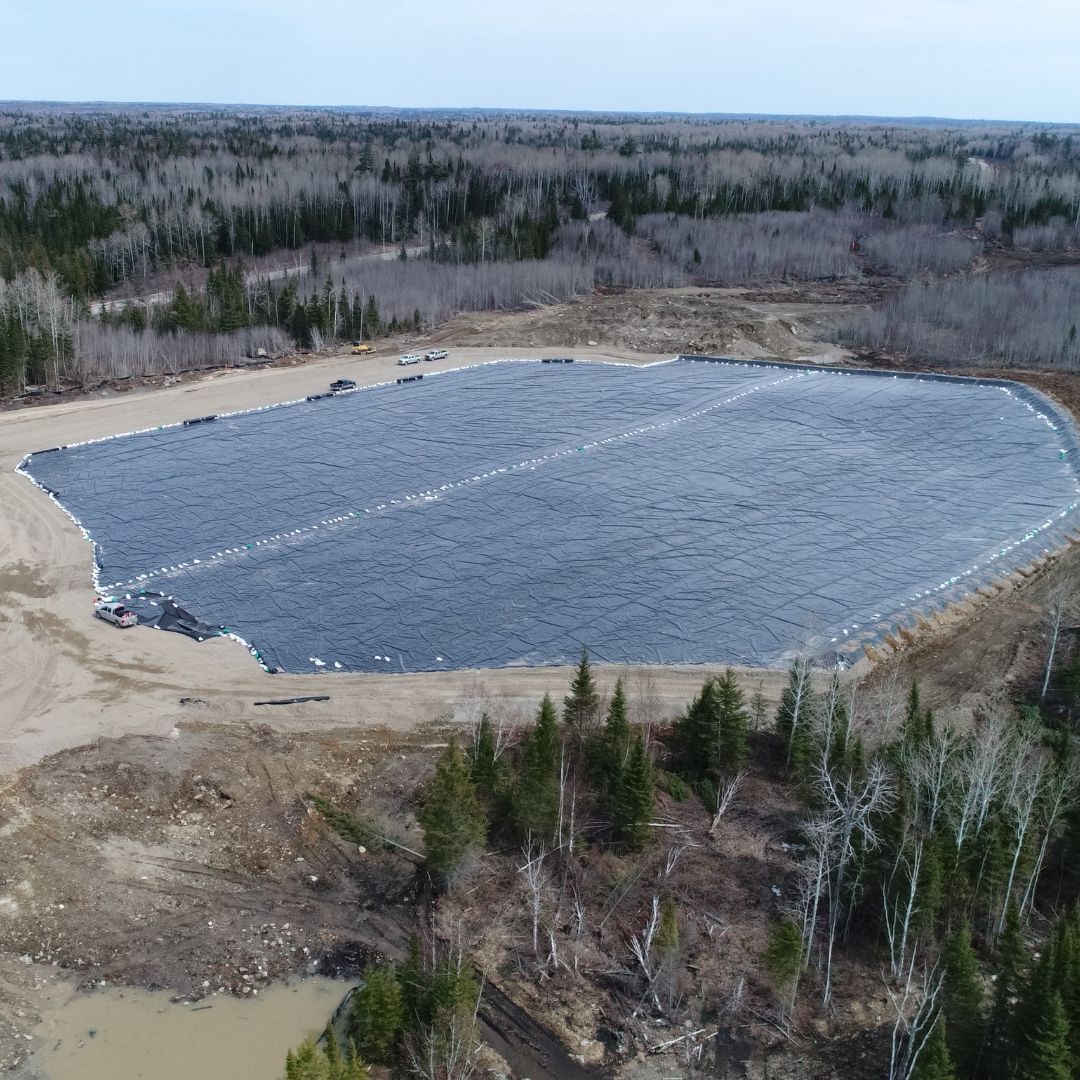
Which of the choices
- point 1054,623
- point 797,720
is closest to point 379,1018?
point 797,720

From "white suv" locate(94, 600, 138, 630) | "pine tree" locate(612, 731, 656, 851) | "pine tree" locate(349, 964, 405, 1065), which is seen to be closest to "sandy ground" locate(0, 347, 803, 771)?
"white suv" locate(94, 600, 138, 630)

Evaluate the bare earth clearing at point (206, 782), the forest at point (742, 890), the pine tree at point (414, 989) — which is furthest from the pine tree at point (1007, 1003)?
the pine tree at point (414, 989)

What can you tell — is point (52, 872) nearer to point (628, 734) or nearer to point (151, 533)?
point (628, 734)

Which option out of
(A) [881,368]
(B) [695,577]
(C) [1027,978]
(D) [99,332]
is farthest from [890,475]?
(D) [99,332]

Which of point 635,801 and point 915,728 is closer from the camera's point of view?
point 635,801

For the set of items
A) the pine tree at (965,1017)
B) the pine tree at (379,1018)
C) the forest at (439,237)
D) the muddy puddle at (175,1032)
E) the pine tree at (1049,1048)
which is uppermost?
the forest at (439,237)

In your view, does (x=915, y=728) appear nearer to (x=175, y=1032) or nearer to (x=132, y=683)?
(x=175, y=1032)

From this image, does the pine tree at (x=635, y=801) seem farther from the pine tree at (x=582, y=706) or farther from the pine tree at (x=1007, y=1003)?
the pine tree at (x=1007, y=1003)
